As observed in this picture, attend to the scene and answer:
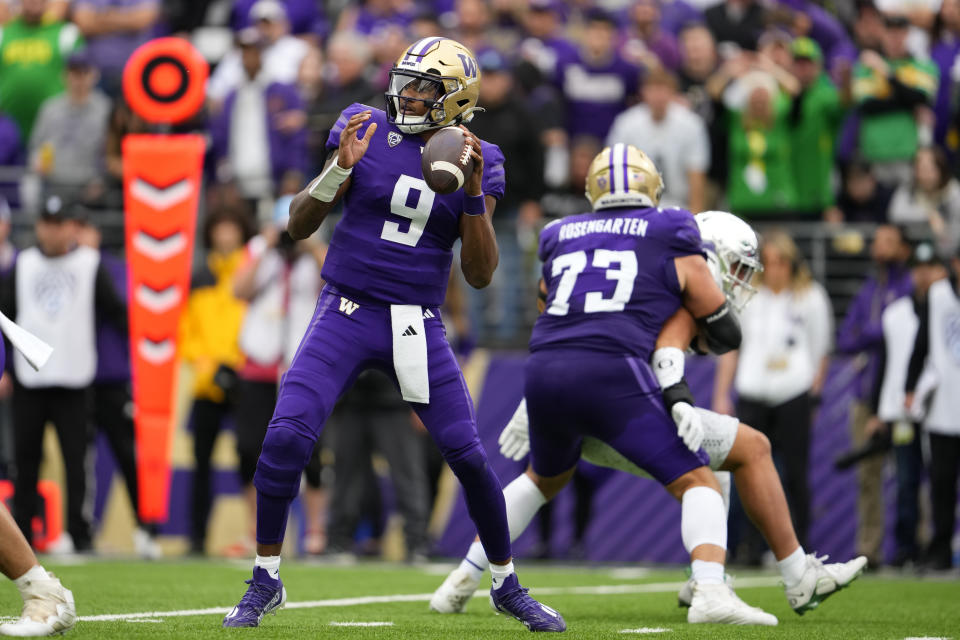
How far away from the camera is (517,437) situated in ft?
21.3

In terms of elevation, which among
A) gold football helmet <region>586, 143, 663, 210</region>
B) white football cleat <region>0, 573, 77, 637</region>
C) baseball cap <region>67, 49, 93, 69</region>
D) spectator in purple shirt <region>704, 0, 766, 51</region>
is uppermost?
spectator in purple shirt <region>704, 0, 766, 51</region>

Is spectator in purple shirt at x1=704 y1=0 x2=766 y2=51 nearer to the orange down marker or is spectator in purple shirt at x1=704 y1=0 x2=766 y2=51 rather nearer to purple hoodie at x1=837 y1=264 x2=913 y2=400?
purple hoodie at x1=837 y1=264 x2=913 y2=400

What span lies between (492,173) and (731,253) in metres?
1.54

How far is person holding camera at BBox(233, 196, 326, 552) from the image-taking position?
1045 cm

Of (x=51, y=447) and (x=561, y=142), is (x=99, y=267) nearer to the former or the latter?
(x=51, y=447)

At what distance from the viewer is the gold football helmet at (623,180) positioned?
6.38 meters

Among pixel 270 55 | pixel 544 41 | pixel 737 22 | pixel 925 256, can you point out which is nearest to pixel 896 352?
pixel 925 256

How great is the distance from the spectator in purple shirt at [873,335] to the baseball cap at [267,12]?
17.6ft

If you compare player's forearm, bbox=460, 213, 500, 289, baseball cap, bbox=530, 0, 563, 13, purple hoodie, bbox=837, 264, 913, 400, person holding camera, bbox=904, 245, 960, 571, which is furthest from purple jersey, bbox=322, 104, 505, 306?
baseball cap, bbox=530, 0, 563, 13

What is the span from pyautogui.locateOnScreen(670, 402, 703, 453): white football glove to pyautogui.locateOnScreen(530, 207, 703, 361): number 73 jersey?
31 cm

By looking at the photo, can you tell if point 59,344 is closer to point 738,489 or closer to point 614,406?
point 614,406

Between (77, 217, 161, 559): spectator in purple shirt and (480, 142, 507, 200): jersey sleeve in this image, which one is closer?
(480, 142, 507, 200): jersey sleeve

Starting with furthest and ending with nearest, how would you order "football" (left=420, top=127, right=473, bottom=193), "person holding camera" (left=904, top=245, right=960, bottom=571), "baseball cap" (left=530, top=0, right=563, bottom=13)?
1. "baseball cap" (left=530, top=0, right=563, bottom=13)
2. "person holding camera" (left=904, top=245, right=960, bottom=571)
3. "football" (left=420, top=127, right=473, bottom=193)

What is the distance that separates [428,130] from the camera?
220 inches
